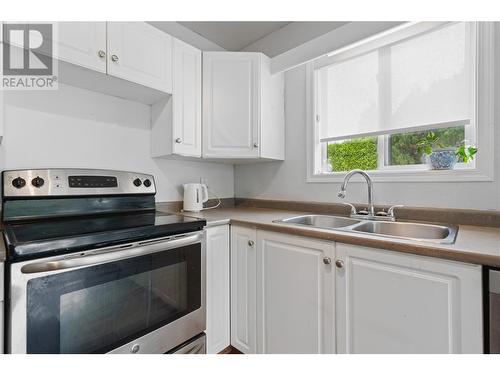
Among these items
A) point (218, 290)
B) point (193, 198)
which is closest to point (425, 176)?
point (218, 290)

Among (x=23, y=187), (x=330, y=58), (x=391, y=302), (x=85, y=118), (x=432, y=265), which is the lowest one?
(x=391, y=302)

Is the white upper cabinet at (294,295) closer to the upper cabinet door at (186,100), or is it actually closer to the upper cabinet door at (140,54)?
the upper cabinet door at (186,100)

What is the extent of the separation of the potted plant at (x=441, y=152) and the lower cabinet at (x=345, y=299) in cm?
82

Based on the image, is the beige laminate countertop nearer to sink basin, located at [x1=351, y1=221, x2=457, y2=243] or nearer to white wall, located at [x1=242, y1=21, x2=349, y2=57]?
sink basin, located at [x1=351, y1=221, x2=457, y2=243]

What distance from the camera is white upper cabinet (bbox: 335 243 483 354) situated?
0.84 meters

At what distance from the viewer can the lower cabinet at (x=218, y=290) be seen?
148 cm

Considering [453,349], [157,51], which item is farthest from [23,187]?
[453,349]

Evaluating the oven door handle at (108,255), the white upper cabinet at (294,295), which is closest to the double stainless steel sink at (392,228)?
the white upper cabinet at (294,295)

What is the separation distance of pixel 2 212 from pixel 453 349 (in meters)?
1.92

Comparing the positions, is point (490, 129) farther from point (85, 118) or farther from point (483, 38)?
point (85, 118)

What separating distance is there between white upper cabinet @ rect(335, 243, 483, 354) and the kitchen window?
0.78 m

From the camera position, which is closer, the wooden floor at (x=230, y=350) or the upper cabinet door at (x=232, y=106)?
the wooden floor at (x=230, y=350)

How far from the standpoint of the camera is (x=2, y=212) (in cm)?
119

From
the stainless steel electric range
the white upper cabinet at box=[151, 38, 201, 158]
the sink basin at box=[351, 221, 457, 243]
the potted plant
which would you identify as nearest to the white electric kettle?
the white upper cabinet at box=[151, 38, 201, 158]
